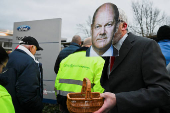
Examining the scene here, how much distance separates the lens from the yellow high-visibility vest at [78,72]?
7.70 ft

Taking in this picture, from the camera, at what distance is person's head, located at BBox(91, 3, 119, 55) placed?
38.5 inches

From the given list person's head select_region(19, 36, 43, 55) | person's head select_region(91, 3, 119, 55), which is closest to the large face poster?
person's head select_region(91, 3, 119, 55)

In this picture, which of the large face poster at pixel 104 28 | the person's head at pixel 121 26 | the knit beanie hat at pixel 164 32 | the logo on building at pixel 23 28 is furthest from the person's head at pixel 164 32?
the logo on building at pixel 23 28

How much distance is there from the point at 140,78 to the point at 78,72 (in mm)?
1436

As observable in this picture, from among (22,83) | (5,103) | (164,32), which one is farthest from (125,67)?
(22,83)

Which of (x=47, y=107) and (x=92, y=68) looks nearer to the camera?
(x=92, y=68)

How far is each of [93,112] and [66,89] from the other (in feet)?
5.00

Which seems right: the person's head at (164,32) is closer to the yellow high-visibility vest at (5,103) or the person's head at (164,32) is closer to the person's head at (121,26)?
the person's head at (121,26)

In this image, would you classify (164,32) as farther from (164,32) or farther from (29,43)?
(29,43)

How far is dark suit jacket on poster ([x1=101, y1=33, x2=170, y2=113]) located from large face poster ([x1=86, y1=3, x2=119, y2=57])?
0.20m

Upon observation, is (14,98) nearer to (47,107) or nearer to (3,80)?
(3,80)

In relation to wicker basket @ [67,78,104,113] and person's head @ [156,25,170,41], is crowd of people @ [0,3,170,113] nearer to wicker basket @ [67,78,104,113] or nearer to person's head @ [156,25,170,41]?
wicker basket @ [67,78,104,113]

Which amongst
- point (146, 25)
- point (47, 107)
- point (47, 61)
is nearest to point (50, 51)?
point (47, 61)

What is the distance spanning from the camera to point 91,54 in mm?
1070
